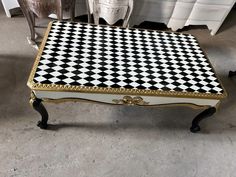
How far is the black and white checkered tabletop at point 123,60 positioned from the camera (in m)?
1.06

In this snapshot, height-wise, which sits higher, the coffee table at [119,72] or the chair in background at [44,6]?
the coffee table at [119,72]

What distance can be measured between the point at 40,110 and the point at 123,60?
1.64ft

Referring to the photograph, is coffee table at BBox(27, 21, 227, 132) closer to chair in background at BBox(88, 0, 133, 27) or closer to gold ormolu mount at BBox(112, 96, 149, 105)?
gold ormolu mount at BBox(112, 96, 149, 105)

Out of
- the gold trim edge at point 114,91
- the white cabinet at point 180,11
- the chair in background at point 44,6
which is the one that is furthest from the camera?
the white cabinet at point 180,11

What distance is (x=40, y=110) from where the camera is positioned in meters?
1.15

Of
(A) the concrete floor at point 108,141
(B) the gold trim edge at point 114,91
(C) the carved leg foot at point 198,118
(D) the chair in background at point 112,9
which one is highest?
(B) the gold trim edge at point 114,91

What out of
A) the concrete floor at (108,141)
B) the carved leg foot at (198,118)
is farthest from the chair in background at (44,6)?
the carved leg foot at (198,118)

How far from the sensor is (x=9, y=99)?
4.68 feet

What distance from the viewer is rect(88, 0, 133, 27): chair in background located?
175cm

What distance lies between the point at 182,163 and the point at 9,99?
111 cm

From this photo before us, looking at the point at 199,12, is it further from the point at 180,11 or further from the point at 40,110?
the point at 40,110

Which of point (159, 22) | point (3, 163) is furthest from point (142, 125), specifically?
point (159, 22)

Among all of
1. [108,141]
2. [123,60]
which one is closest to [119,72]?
[123,60]

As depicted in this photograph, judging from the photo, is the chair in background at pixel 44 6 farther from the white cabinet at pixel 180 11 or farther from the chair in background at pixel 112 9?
the white cabinet at pixel 180 11
